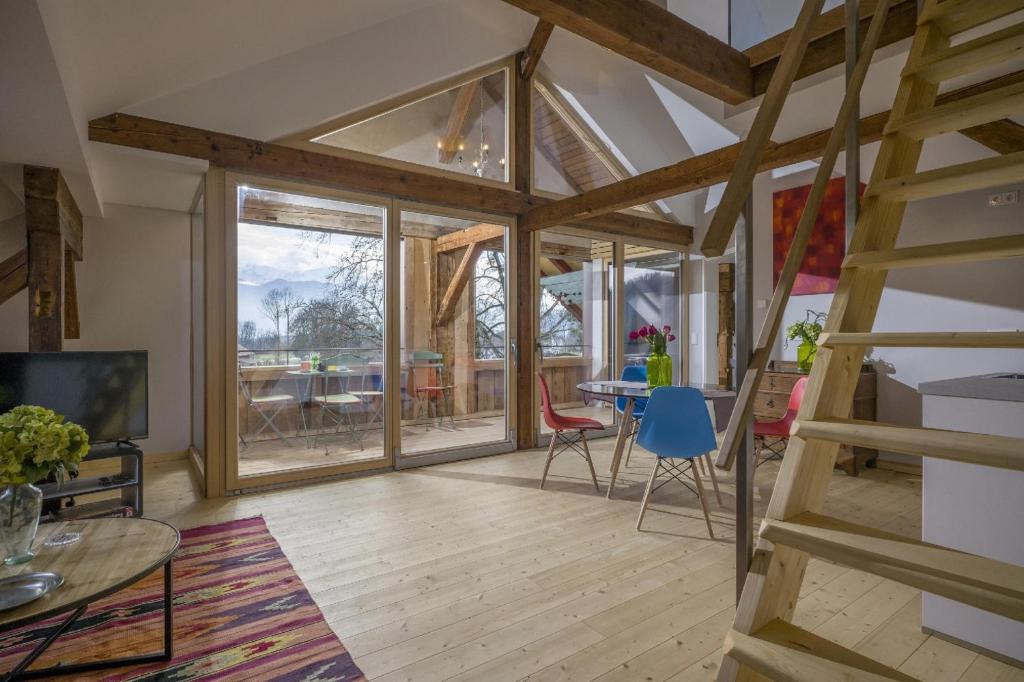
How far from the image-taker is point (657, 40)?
2912mm

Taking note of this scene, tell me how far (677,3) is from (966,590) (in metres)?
4.99

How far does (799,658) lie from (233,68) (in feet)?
14.1

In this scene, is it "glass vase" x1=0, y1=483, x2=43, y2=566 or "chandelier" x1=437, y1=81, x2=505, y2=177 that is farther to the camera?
"chandelier" x1=437, y1=81, x2=505, y2=177

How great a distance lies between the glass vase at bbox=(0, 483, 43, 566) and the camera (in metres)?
1.73

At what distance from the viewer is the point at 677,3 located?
181 inches

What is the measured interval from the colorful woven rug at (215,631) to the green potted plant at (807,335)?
438 centimetres

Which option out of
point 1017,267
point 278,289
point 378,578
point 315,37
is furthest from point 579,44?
point 378,578

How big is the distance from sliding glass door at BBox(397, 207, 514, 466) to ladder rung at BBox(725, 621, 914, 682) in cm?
387

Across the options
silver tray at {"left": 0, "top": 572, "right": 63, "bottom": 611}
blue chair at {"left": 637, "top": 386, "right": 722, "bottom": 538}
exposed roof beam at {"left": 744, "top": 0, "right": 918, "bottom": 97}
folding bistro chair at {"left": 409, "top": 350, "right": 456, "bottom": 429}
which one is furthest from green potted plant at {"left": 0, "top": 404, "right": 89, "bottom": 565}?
exposed roof beam at {"left": 744, "top": 0, "right": 918, "bottom": 97}

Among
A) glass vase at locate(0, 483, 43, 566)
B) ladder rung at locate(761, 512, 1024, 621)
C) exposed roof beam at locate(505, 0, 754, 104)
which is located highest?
exposed roof beam at locate(505, 0, 754, 104)

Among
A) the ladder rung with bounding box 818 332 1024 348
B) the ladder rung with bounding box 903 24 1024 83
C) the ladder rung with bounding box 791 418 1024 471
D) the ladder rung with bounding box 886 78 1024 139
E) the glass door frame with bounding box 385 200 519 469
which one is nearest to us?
the ladder rung with bounding box 791 418 1024 471

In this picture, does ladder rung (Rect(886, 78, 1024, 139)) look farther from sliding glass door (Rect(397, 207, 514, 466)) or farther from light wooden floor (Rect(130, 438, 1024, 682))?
sliding glass door (Rect(397, 207, 514, 466))

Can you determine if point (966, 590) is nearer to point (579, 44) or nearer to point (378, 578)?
point (378, 578)

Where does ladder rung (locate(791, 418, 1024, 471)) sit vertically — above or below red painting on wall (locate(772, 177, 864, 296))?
below
